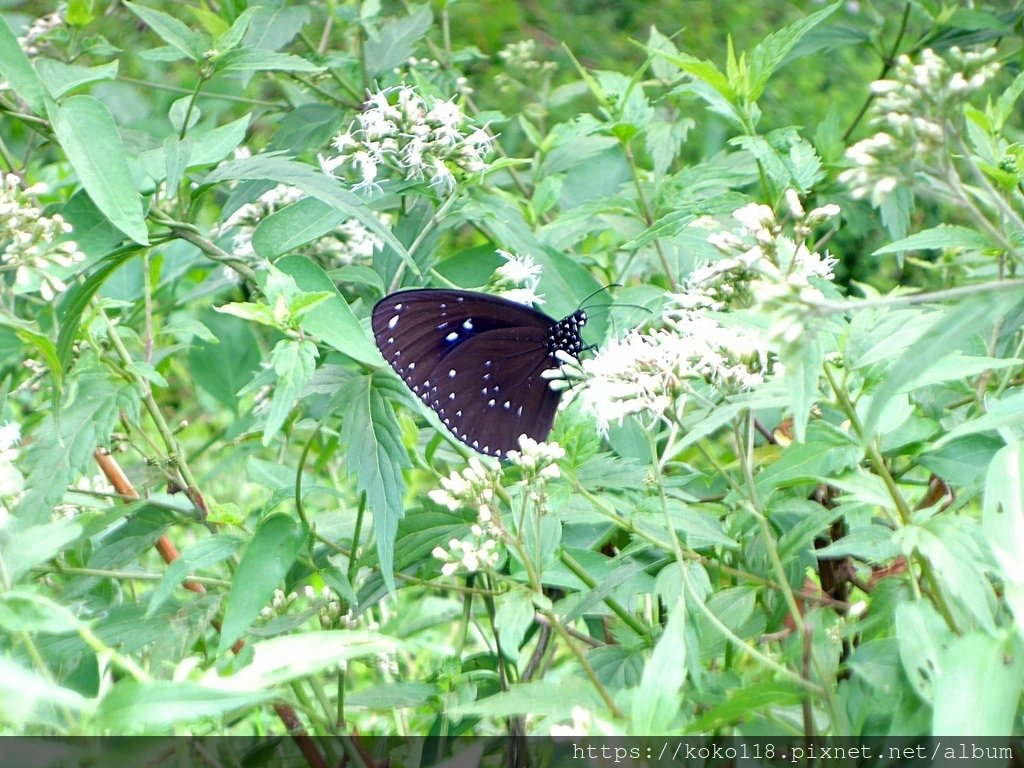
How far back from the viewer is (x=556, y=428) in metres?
1.47

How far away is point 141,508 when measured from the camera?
170 centimetres

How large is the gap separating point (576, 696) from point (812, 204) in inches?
58.8

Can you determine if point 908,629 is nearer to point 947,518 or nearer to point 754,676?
point 947,518

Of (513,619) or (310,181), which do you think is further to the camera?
(310,181)

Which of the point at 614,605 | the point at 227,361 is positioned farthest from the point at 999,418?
the point at 227,361

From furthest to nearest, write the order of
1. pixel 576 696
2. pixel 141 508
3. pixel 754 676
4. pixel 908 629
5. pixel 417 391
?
1. pixel 417 391
2. pixel 141 508
3. pixel 754 676
4. pixel 576 696
5. pixel 908 629

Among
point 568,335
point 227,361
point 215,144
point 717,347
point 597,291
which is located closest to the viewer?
point 717,347

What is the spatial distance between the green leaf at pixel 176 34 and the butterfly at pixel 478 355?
50 centimetres

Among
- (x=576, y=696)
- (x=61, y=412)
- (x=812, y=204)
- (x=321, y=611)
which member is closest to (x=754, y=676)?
(x=576, y=696)

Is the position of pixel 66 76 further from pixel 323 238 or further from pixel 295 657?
pixel 295 657

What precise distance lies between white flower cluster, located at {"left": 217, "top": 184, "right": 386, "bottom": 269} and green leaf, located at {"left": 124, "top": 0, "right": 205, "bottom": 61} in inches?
14.7

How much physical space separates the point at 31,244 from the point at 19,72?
0.23m

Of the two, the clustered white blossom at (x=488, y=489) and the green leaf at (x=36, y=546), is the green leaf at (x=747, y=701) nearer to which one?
the clustered white blossom at (x=488, y=489)

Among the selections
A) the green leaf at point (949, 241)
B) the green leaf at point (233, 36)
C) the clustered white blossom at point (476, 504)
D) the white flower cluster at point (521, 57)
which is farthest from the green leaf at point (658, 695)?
the white flower cluster at point (521, 57)
